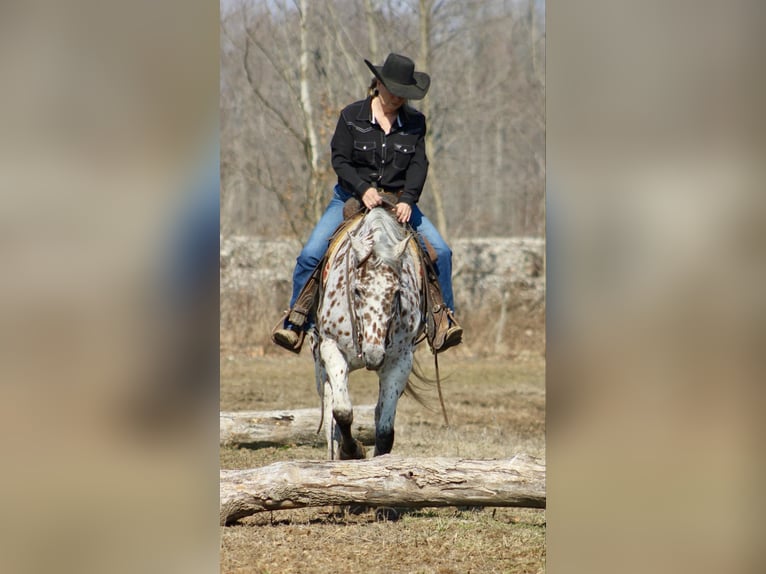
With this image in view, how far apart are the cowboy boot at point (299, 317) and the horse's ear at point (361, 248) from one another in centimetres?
41

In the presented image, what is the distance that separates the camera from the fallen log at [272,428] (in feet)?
25.6

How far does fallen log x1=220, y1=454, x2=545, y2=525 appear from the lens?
17.3 feet

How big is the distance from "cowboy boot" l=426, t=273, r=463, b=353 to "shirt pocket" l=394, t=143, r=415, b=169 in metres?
0.72

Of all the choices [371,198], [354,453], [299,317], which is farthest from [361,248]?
[354,453]

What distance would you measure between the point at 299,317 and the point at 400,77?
1602 mm

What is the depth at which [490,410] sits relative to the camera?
34.3 feet

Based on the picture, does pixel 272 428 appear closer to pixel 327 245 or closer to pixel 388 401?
pixel 388 401

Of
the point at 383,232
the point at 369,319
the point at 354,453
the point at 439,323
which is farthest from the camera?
the point at 439,323

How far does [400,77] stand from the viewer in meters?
5.60
